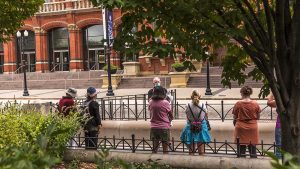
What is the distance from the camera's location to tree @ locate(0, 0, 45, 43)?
11.7 m

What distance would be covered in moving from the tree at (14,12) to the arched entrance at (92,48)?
33.9 metres

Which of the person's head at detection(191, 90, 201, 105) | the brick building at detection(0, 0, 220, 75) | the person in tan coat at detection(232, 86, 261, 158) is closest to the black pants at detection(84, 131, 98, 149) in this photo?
the person's head at detection(191, 90, 201, 105)

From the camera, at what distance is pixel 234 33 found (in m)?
4.61

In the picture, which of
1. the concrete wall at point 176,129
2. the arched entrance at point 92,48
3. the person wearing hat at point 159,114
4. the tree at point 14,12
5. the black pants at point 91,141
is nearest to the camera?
the black pants at point 91,141

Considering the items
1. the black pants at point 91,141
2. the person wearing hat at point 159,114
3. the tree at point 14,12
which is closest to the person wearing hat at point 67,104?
the black pants at point 91,141

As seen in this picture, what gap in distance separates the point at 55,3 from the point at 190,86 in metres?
22.2

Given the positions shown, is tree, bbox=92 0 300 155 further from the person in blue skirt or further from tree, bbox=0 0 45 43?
tree, bbox=0 0 45 43

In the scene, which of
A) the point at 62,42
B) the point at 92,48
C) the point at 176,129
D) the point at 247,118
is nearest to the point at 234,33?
the point at 247,118

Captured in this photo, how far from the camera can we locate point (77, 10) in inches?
1789

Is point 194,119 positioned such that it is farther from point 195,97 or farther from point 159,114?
point 159,114

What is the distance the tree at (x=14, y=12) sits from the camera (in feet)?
38.3

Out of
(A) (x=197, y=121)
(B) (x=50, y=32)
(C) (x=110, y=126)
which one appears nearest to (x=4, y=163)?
(A) (x=197, y=121)

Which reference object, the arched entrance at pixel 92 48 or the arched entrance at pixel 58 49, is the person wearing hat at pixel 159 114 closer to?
the arched entrance at pixel 92 48

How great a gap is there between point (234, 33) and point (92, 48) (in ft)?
142
